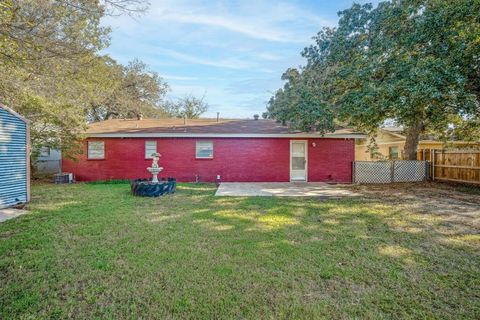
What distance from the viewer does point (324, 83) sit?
35.7 feet

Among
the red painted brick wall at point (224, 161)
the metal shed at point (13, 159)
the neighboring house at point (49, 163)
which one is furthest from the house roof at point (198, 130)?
the metal shed at point (13, 159)

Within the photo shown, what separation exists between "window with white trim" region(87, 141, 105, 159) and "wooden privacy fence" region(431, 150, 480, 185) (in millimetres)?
17280

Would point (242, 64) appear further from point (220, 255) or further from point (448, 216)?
point (220, 255)

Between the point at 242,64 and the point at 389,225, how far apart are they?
16685mm

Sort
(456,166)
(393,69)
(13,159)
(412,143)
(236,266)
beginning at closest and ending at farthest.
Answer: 1. (236,266)
2. (13,159)
3. (393,69)
4. (456,166)
5. (412,143)

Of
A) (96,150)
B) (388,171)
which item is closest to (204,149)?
(96,150)

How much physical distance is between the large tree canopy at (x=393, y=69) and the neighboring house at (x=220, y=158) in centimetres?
205

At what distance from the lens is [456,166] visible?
12523mm

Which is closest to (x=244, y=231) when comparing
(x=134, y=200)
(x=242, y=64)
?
(x=134, y=200)

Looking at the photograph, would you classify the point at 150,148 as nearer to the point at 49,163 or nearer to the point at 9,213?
the point at 9,213

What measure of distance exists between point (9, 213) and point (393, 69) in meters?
12.3

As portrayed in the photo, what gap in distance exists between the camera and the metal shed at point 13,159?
6.88m

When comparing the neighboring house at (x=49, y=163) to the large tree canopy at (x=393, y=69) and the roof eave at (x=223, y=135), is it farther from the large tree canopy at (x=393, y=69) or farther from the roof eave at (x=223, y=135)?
the large tree canopy at (x=393, y=69)

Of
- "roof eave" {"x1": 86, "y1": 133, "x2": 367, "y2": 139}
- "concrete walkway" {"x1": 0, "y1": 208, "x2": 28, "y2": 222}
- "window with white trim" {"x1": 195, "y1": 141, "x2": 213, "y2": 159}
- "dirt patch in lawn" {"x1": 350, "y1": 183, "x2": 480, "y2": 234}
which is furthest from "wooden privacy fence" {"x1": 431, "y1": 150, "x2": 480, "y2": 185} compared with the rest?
"concrete walkway" {"x1": 0, "y1": 208, "x2": 28, "y2": 222}
